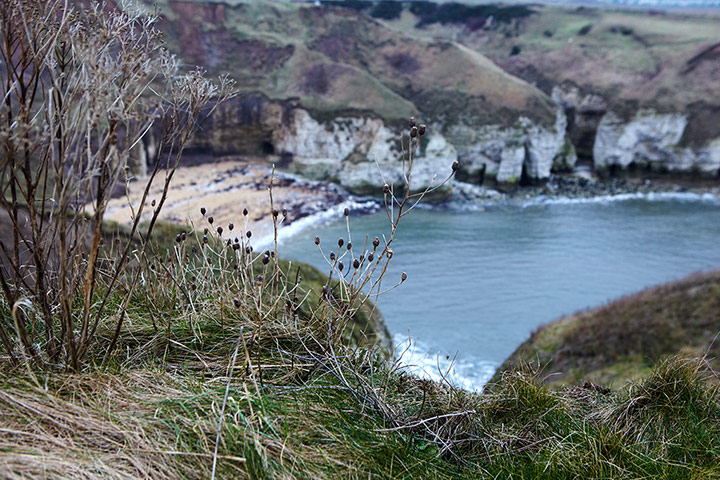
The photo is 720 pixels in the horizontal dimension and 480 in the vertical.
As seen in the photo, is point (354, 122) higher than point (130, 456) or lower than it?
higher

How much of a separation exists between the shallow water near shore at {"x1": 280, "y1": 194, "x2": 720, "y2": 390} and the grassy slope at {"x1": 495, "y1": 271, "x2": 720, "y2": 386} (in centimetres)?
236

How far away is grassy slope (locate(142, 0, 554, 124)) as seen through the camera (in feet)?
136

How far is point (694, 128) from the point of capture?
4412 cm

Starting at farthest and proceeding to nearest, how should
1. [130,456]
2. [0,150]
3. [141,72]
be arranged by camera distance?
[0,150]
[141,72]
[130,456]

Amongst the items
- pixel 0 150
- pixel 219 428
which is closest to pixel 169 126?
pixel 0 150

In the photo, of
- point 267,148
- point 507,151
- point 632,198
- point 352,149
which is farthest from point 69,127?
point 632,198

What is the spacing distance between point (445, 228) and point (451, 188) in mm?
7530

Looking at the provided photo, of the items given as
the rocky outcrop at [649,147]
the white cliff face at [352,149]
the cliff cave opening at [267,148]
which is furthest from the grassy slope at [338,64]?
the rocky outcrop at [649,147]

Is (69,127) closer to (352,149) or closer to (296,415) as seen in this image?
(296,415)

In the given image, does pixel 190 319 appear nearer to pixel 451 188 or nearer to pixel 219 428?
pixel 219 428

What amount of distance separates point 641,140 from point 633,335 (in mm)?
38081

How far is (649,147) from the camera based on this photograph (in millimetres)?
45219

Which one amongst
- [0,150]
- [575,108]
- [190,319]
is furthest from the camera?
[575,108]

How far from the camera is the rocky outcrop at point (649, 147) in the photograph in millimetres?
43531
